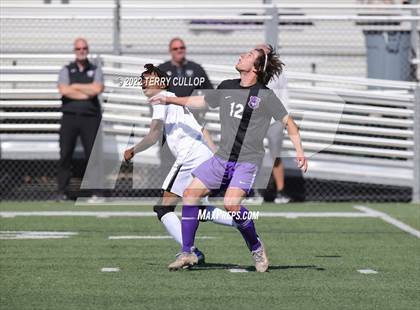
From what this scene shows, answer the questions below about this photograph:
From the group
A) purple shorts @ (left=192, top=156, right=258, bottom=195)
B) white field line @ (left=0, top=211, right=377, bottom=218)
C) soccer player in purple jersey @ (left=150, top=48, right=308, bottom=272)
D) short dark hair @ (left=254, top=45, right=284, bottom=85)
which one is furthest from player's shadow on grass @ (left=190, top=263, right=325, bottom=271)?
white field line @ (left=0, top=211, right=377, bottom=218)

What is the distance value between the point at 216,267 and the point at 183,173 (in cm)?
86

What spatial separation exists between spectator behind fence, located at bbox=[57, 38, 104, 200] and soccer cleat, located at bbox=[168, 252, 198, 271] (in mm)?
6397

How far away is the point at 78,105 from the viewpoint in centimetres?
1509

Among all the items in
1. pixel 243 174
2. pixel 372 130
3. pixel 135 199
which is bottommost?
pixel 135 199

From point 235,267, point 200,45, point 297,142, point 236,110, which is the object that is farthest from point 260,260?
point 200,45

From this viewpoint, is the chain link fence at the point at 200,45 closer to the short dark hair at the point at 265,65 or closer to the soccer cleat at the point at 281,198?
the soccer cleat at the point at 281,198

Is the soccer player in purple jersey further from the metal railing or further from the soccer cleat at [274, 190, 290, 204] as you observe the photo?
the metal railing

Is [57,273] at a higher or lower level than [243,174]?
lower

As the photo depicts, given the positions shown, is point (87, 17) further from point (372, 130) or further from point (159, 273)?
point (159, 273)

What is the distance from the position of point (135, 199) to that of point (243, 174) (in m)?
7.49

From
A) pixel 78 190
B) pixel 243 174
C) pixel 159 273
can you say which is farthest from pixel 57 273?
pixel 78 190

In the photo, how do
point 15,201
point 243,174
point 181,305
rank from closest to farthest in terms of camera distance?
point 181,305
point 243,174
point 15,201

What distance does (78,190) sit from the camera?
1595 centimetres

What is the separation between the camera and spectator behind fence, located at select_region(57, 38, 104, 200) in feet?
48.9
